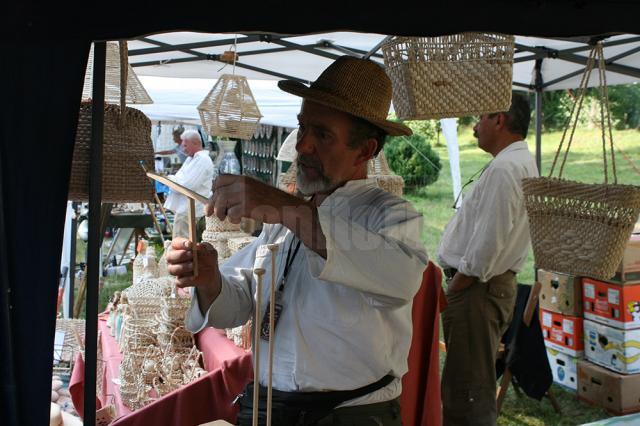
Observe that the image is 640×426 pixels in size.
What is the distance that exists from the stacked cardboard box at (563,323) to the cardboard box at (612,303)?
0.26 ft

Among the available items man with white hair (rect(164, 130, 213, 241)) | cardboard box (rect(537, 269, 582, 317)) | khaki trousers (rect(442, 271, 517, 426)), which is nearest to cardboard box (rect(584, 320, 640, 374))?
cardboard box (rect(537, 269, 582, 317))

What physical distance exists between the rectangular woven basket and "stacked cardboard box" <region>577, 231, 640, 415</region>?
1537mm

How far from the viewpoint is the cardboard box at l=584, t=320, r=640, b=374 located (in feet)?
13.0

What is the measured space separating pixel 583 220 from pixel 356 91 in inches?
50.3

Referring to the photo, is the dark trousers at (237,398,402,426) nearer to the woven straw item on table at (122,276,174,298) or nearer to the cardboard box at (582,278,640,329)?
the woven straw item on table at (122,276,174,298)

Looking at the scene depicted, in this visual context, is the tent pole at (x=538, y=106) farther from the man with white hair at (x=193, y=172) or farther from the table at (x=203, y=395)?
the man with white hair at (x=193, y=172)

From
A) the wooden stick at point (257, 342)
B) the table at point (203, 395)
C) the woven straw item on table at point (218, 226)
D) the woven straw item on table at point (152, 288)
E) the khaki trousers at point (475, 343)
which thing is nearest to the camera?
the wooden stick at point (257, 342)

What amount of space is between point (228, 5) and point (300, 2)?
131 mm

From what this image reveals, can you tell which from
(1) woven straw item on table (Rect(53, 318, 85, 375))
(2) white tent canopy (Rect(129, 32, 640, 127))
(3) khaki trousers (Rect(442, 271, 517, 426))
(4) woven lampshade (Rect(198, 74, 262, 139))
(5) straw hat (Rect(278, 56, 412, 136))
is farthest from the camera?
(4) woven lampshade (Rect(198, 74, 262, 139))

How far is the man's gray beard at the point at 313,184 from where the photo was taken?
5.26 ft

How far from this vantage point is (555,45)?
4004 mm

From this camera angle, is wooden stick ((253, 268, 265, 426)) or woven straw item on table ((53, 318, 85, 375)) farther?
woven straw item on table ((53, 318, 85, 375))

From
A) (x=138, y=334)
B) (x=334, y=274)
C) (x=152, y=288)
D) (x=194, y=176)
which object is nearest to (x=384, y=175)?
(x=152, y=288)

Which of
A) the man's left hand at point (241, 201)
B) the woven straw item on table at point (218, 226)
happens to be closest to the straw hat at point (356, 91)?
the man's left hand at point (241, 201)
